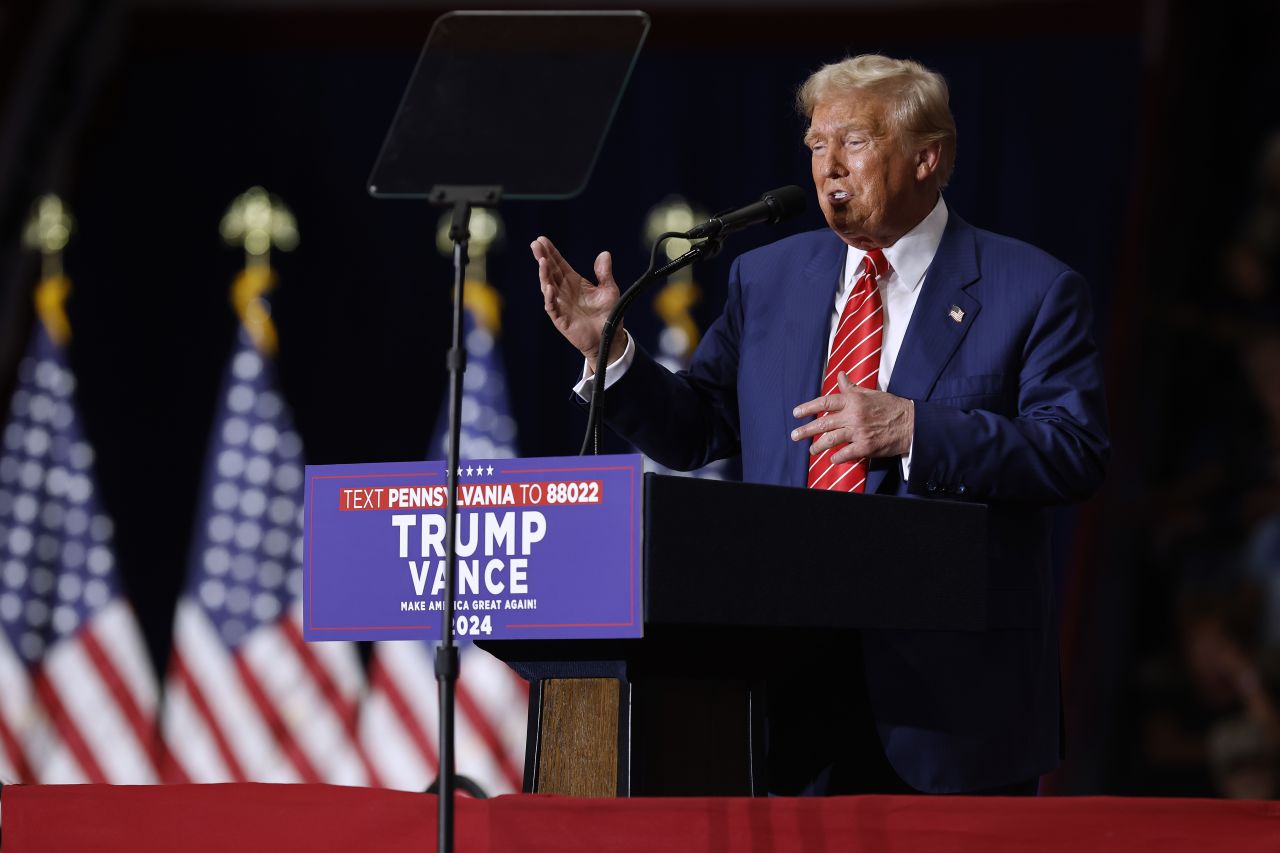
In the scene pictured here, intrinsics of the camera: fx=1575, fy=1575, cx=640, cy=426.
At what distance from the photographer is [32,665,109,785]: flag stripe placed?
18.5 feet

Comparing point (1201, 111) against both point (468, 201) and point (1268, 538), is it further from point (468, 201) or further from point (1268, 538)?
point (468, 201)

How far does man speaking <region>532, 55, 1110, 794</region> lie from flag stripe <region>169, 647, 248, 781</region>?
3.92 meters

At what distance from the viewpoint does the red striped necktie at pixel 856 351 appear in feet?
6.12

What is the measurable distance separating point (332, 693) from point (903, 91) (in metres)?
4.11

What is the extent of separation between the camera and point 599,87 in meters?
2.12

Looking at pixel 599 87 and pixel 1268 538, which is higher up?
pixel 599 87

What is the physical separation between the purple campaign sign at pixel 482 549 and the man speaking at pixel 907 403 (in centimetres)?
30

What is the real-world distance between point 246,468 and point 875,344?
4151 mm

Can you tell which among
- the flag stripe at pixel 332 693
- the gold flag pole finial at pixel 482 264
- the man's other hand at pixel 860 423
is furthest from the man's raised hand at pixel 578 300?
the flag stripe at pixel 332 693

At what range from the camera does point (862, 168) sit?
1.93 metres

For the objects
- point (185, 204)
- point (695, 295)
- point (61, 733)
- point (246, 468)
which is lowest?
point (61, 733)

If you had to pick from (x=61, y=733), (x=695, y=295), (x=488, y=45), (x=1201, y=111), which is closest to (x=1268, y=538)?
(x=1201, y=111)

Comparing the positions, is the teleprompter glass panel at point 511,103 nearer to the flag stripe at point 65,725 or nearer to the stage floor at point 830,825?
the stage floor at point 830,825

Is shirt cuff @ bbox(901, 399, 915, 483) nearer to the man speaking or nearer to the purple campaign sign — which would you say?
the man speaking
